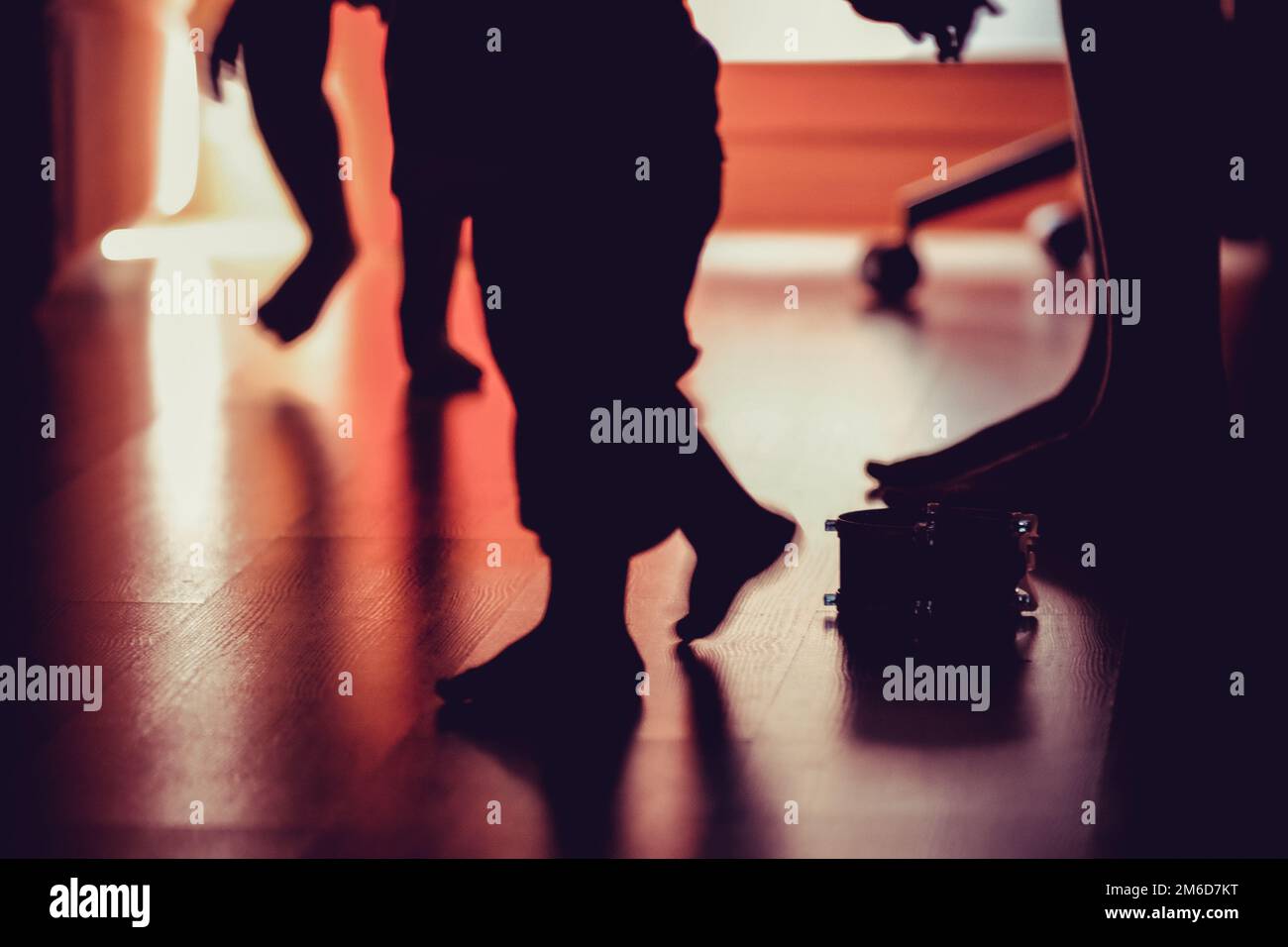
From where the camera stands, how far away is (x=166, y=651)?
1487 mm

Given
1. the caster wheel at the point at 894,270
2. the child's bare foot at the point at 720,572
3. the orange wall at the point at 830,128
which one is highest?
the orange wall at the point at 830,128

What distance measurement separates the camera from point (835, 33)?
445 centimetres

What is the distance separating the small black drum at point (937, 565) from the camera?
154 cm

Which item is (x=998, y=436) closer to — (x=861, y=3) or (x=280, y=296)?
(x=861, y=3)

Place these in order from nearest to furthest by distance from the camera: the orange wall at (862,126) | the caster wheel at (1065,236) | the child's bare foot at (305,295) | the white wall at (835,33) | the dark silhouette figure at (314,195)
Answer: the dark silhouette figure at (314,195), the child's bare foot at (305,295), the caster wheel at (1065,236), the white wall at (835,33), the orange wall at (862,126)

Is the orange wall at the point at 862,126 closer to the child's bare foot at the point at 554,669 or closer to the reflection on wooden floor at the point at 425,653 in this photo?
the reflection on wooden floor at the point at 425,653

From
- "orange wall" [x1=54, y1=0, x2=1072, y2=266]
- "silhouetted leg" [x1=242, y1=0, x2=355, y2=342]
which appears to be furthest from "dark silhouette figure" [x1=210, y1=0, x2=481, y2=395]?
"orange wall" [x1=54, y1=0, x2=1072, y2=266]

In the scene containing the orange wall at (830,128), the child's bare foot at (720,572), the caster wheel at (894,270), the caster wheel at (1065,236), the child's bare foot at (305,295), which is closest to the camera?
the child's bare foot at (720,572)

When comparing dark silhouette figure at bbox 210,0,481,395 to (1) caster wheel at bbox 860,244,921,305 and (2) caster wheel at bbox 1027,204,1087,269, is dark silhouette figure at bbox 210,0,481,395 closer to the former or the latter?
(1) caster wheel at bbox 860,244,921,305

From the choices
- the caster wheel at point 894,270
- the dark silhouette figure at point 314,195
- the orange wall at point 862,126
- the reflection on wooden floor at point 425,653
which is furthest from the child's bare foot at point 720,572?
the orange wall at point 862,126

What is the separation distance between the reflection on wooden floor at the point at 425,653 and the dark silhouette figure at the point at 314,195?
0.08m

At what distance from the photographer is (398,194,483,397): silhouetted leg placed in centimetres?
262
